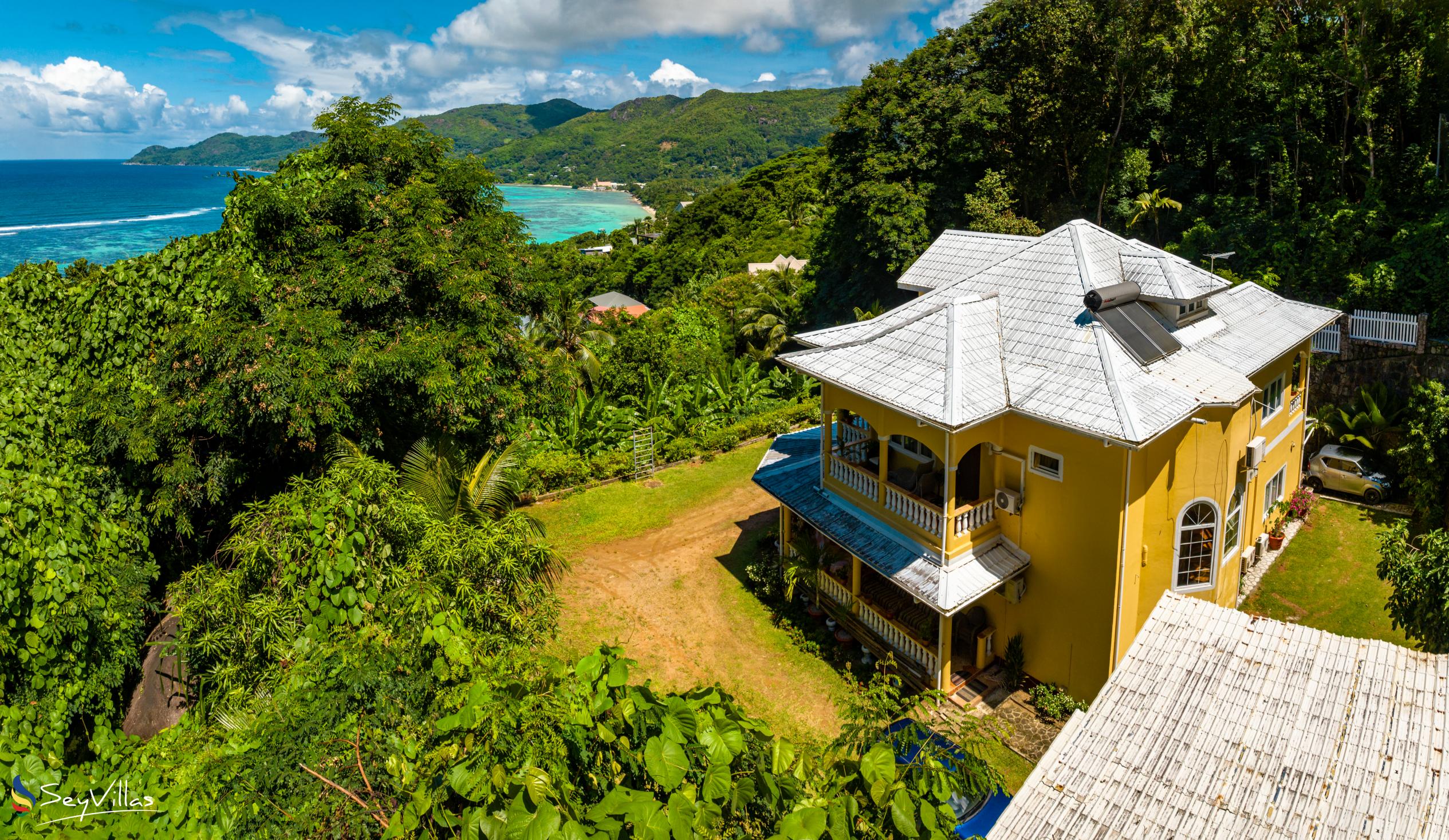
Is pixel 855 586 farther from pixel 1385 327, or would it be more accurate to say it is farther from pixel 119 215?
pixel 119 215

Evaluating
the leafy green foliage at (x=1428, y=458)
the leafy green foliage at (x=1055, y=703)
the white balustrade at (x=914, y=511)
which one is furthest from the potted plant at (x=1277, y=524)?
the white balustrade at (x=914, y=511)

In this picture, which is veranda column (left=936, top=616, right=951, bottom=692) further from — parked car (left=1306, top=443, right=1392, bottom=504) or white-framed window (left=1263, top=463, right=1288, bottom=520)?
parked car (left=1306, top=443, right=1392, bottom=504)

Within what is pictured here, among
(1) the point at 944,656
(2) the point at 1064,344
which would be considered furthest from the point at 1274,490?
(1) the point at 944,656

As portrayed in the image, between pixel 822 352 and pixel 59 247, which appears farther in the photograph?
pixel 59 247

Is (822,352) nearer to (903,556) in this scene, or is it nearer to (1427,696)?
(903,556)

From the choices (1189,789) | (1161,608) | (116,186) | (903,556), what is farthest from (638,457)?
(116,186)

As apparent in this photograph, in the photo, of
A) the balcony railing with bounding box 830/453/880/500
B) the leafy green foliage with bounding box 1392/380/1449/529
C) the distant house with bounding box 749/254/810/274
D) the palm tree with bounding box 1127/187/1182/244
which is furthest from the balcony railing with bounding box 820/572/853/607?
the distant house with bounding box 749/254/810/274
